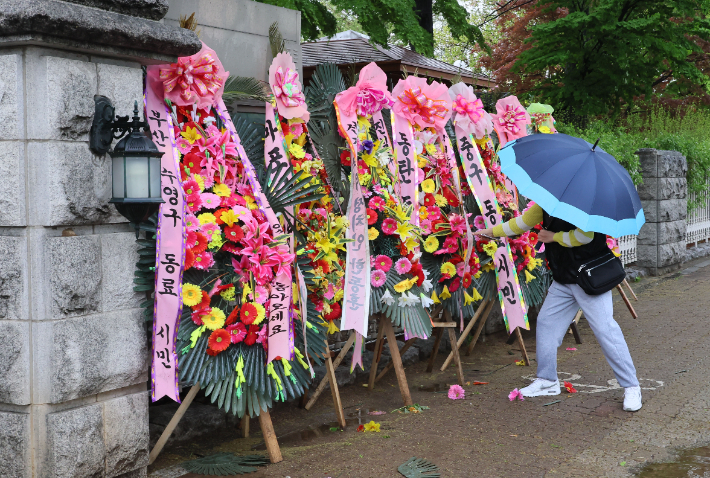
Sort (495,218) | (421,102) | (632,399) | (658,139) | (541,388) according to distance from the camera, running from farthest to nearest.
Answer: (658,139) < (495,218) < (541,388) < (421,102) < (632,399)

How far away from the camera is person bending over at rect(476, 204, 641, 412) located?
4840mm

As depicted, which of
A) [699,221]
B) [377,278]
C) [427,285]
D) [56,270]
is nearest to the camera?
[56,270]

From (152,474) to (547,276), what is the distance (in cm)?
386

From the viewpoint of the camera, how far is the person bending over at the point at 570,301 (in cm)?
484

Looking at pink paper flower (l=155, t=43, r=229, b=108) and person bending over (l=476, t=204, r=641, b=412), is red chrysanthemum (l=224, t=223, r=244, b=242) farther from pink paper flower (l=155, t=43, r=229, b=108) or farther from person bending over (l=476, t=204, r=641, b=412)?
person bending over (l=476, t=204, r=641, b=412)

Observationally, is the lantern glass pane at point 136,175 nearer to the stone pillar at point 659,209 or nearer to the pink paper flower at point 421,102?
the pink paper flower at point 421,102

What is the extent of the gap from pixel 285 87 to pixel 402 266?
142 centimetres

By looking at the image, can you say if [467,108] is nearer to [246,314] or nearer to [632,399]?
[632,399]

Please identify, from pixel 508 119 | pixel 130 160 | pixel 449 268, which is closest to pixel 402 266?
pixel 449 268

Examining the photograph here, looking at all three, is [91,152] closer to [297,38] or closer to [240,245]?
[240,245]

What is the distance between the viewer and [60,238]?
3.25 meters

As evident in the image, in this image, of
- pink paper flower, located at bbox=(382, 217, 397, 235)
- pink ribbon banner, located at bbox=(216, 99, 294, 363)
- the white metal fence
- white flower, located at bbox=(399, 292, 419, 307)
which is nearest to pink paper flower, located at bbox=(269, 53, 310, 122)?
pink ribbon banner, located at bbox=(216, 99, 294, 363)

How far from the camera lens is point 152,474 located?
380cm

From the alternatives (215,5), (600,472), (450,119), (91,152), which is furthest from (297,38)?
(600,472)
